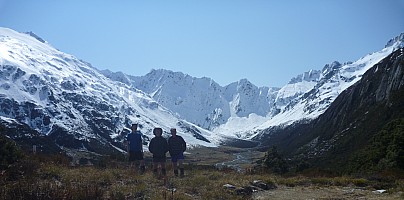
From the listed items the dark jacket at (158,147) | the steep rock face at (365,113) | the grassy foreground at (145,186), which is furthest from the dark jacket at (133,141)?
the steep rock face at (365,113)

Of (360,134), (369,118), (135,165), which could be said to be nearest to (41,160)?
(135,165)

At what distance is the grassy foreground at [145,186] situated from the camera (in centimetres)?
1123

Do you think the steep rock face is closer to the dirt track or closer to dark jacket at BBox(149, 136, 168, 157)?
the dirt track

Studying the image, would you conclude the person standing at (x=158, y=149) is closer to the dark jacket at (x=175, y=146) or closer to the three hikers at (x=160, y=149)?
the three hikers at (x=160, y=149)

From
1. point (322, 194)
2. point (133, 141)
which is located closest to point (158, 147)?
point (133, 141)

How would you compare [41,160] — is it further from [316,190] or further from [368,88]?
[368,88]

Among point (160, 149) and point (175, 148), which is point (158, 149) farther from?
point (175, 148)

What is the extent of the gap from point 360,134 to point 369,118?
8630 mm

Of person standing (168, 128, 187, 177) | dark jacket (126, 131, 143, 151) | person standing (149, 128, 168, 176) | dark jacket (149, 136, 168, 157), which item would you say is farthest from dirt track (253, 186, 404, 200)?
dark jacket (126, 131, 143, 151)

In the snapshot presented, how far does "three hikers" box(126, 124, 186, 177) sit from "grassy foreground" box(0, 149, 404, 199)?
1965 mm

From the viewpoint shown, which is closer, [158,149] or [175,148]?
[158,149]

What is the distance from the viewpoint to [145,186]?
1448cm

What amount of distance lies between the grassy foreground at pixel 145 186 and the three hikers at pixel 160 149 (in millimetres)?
1965

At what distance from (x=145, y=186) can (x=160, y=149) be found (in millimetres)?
5506
